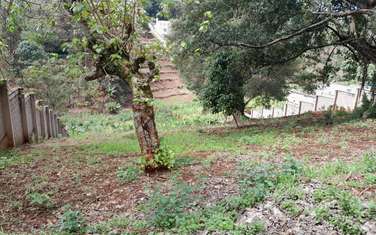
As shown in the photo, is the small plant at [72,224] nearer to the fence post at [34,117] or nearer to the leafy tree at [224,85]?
the fence post at [34,117]

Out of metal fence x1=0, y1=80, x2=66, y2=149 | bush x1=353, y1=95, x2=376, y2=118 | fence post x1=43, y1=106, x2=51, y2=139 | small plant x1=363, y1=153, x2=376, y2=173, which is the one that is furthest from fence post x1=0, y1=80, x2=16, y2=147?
bush x1=353, y1=95, x2=376, y2=118

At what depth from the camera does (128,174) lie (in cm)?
502

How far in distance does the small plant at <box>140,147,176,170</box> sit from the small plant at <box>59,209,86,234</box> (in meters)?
1.41

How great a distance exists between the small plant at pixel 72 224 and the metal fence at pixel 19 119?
3656 millimetres

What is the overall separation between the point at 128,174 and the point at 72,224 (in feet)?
5.09

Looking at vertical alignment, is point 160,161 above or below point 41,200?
above

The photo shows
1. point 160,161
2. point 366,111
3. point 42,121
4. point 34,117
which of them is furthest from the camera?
point 42,121

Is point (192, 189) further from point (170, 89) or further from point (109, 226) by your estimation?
point (170, 89)

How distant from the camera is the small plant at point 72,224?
351cm

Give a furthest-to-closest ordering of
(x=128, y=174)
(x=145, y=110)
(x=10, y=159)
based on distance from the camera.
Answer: (x=10, y=159) → (x=128, y=174) → (x=145, y=110)

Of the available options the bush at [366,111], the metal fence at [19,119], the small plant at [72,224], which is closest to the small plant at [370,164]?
the small plant at [72,224]

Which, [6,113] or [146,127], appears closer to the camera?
[146,127]

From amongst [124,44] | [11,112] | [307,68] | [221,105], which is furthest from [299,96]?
[124,44]

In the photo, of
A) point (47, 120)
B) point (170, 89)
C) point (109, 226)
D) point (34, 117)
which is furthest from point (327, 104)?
point (170, 89)
